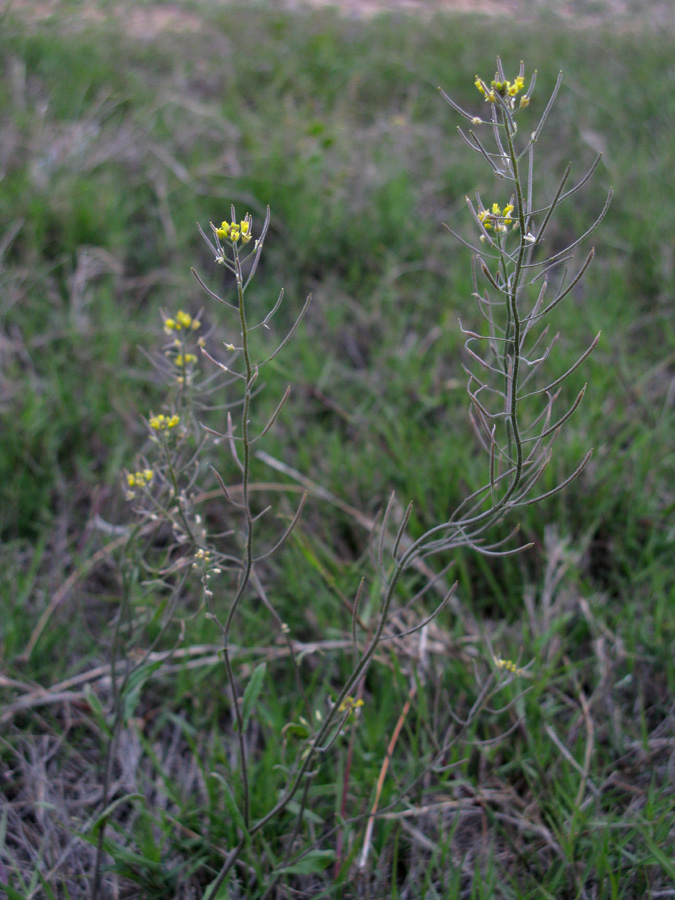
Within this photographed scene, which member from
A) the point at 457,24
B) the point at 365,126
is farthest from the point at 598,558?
the point at 457,24

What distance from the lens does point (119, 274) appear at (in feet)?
9.67

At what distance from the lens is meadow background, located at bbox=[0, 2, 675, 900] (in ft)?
4.69

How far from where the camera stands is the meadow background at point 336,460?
4.69ft

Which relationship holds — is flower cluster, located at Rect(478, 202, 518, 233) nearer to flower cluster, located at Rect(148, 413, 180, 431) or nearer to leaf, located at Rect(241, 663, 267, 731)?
flower cluster, located at Rect(148, 413, 180, 431)

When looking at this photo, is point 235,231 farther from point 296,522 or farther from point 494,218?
point 296,522

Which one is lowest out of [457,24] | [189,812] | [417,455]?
[189,812]

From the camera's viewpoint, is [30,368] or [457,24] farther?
[457,24]

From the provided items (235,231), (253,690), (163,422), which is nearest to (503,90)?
(235,231)

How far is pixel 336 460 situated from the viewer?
84.7 inches

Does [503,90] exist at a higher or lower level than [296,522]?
higher

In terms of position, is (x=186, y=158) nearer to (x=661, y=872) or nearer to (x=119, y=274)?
(x=119, y=274)

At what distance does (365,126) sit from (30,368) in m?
2.64

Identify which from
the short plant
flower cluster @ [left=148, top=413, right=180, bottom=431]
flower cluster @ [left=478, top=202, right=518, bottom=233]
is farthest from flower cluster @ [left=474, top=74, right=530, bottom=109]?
flower cluster @ [left=148, top=413, right=180, bottom=431]

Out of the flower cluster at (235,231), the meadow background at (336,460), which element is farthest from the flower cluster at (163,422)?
the meadow background at (336,460)
